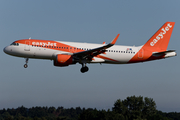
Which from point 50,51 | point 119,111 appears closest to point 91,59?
point 50,51

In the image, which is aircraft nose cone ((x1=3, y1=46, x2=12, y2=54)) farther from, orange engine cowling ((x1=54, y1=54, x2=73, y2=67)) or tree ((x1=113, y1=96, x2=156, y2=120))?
tree ((x1=113, y1=96, x2=156, y2=120))

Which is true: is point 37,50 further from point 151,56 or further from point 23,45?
point 151,56

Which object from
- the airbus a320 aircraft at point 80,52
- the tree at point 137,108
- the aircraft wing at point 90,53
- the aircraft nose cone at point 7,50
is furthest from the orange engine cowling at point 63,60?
the tree at point 137,108

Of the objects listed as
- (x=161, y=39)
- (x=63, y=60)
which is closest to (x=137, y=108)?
(x=161, y=39)

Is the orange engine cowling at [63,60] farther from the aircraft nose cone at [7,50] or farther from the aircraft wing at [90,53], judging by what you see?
the aircraft nose cone at [7,50]

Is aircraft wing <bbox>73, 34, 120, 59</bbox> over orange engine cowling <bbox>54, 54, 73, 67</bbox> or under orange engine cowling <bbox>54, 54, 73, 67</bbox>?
over

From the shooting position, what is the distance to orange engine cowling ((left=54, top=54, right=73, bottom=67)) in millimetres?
42562

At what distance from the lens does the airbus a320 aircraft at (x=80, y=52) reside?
43.2m

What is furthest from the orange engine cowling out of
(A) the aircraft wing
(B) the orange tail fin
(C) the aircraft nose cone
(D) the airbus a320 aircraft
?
(B) the orange tail fin

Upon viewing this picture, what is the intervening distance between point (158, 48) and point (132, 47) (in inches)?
212

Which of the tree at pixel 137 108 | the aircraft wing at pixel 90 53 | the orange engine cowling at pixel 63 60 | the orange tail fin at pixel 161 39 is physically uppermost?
the orange tail fin at pixel 161 39

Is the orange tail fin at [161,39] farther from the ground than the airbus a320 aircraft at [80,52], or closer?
farther from the ground

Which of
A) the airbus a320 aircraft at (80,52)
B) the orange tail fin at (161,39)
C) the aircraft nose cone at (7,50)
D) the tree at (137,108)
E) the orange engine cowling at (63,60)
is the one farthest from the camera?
the tree at (137,108)

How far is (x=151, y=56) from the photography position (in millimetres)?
48344
